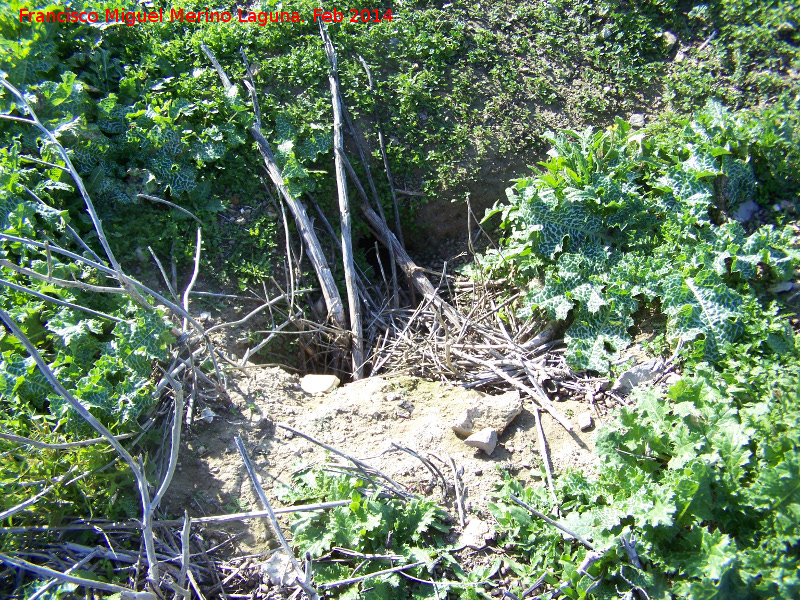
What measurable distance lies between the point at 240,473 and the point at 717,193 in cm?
286

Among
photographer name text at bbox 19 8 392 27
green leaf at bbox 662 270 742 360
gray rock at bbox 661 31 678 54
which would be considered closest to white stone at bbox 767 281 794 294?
green leaf at bbox 662 270 742 360

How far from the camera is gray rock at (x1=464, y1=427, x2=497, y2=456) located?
2463 millimetres

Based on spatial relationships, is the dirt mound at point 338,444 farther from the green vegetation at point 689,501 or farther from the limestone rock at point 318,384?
the green vegetation at point 689,501

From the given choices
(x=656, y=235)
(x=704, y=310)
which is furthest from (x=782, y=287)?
(x=656, y=235)

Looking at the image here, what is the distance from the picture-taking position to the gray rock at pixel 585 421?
8.36 feet

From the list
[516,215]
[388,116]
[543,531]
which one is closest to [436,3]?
[388,116]

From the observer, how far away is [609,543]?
202 cm

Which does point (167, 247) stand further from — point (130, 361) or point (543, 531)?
point (543, 531)

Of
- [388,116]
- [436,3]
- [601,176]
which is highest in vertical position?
[436,3]

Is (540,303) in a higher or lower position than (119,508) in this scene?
higher

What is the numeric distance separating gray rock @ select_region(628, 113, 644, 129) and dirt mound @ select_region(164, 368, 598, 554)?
2.03 m

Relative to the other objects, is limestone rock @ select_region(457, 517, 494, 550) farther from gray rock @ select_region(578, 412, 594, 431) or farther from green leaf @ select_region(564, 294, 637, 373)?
green leaf @ select_region(564, 294, 637, 373)

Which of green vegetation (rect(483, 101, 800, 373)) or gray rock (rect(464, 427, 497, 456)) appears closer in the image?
gray rock (rect(464, 427, 497, 456))

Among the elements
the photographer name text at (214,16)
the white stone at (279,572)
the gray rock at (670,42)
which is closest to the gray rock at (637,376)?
the white stone at (279,572)
